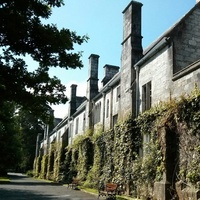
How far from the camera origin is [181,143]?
42.8 feet

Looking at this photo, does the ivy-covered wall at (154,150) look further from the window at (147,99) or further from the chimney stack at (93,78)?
the chimney stack at (93,78)

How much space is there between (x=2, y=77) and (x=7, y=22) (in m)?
1.20

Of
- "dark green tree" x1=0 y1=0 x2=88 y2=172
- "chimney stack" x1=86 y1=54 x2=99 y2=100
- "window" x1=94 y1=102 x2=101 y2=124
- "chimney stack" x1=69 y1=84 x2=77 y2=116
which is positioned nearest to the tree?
"dark green tree" x1=0 y1=0 x2=88 y2=172

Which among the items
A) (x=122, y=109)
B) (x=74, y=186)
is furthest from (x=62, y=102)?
(x=74, y=186)

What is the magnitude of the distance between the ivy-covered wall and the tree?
6723mm

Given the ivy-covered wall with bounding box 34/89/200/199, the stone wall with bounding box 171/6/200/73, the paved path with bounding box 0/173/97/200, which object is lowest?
the paved path with bounding box 0/173/97/200

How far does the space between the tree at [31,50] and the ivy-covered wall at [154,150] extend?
6723mm

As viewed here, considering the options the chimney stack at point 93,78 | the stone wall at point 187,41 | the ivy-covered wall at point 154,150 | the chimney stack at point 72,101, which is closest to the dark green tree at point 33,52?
the ivy-covered wall at point 154,150

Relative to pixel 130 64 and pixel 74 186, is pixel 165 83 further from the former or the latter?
pixel 74 186

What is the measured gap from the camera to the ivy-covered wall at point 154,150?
12.4 metres

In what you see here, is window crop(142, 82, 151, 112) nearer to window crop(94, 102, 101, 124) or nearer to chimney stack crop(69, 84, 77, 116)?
window crop(94, 102, 101, 124)

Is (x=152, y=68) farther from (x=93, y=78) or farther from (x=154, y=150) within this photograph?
(x=93, y=78)

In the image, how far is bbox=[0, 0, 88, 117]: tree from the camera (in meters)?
6.72

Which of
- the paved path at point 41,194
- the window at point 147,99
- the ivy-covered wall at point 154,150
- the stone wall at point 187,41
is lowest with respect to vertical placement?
the paved path at point 41,194
